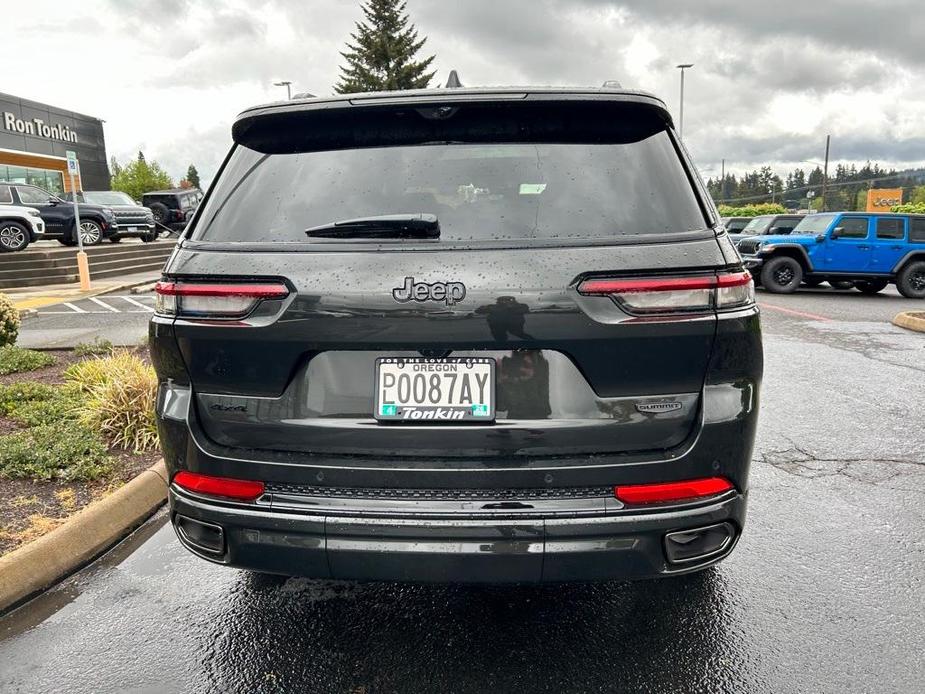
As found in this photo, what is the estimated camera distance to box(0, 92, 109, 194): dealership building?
114 ft

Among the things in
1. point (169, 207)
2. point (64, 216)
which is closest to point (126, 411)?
point (64, 216)

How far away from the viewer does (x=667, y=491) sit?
196 centimetres

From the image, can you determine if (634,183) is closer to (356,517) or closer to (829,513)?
(356,517)

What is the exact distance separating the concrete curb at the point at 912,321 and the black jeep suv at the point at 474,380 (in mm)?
9859

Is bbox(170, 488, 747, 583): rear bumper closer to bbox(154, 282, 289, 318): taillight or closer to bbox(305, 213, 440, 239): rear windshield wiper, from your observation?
bbox(154, 282, 289, 318): taillight

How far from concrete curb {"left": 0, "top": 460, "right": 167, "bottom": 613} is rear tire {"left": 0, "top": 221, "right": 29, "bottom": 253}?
16890 mm

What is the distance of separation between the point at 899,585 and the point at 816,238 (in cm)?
1436

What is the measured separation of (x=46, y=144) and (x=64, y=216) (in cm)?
2320

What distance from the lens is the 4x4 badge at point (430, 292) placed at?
1902 mm

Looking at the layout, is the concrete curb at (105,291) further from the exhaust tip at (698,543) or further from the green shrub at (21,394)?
the exhaust tip at (698,543)

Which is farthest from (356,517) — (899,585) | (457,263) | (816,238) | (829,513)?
(816,238)

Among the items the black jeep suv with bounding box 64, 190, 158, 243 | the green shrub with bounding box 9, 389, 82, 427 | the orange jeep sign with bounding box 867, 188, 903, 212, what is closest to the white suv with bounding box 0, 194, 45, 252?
the black jeep suv with bounding box 64, 190, 158, 243

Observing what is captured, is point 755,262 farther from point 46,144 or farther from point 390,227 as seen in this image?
point 46,144

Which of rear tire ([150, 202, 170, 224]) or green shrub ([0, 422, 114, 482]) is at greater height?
rear tire ([150, 202, 170, 224])
